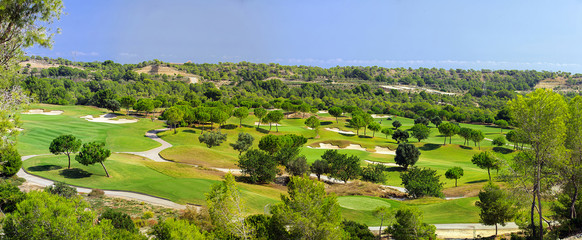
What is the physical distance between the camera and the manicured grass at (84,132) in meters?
53.6

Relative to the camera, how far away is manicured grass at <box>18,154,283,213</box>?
31375 mm

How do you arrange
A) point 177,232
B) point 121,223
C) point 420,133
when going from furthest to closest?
1. point 420,133
2. point 121,223
3. point 177,232

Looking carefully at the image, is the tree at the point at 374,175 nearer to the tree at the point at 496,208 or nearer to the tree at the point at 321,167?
the tree at the point at 321,167

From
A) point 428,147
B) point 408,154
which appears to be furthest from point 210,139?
point 428,147

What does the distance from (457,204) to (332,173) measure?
693 inches

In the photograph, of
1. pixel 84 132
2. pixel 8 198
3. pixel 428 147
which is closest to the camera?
pixel 8 198

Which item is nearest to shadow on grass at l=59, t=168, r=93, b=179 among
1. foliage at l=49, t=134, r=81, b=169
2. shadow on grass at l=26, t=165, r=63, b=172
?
shadow on grass at l=26, t=165, r=63, b=172

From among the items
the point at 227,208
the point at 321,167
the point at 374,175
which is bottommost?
the point at 374,175

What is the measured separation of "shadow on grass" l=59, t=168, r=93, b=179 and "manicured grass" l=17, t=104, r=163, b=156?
1534 cm

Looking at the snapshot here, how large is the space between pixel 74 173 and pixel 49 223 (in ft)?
87.9

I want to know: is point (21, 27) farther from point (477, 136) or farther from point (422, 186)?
point (477, 136)

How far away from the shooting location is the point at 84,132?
219 feet

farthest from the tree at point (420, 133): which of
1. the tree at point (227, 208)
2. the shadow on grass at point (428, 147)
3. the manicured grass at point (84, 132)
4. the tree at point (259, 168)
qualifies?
the tree at point (227, 208)

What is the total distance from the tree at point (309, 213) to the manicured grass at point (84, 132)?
4763 centimetres
